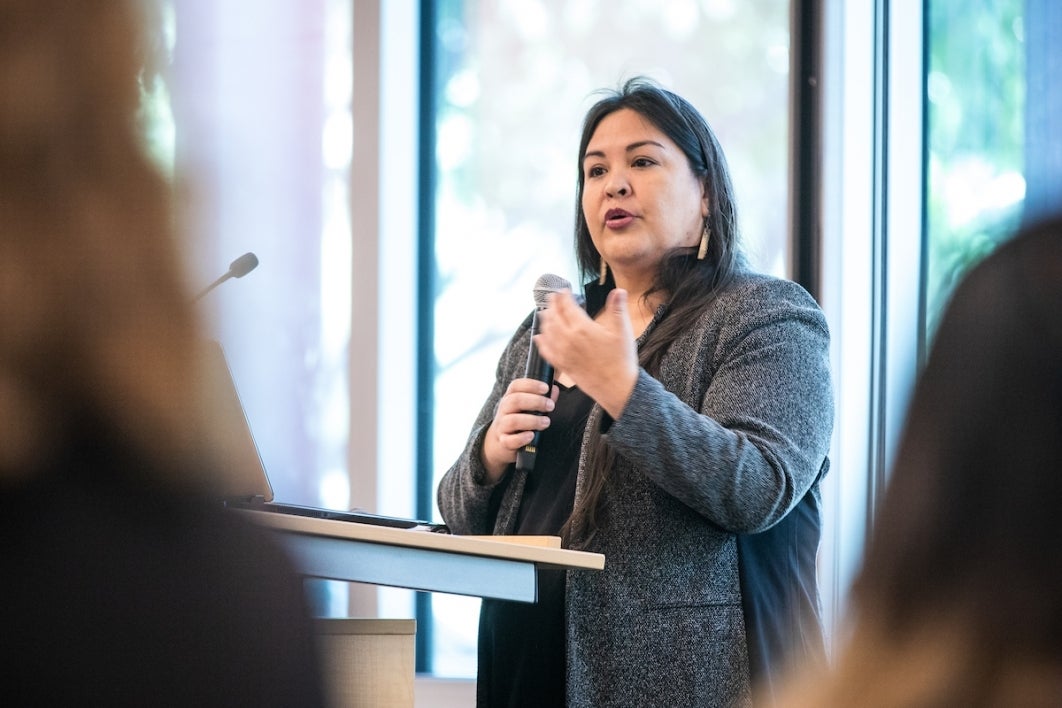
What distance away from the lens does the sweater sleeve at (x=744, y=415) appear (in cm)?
172

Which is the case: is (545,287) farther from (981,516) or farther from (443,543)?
(981,516)

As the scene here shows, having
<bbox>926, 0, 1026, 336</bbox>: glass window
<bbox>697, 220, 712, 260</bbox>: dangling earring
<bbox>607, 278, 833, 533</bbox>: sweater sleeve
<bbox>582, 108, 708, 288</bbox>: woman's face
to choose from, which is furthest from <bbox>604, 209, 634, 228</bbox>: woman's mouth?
<bbox>926, 0, 1026, 336</bbox>: glass window

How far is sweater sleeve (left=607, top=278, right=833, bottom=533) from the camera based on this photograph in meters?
1.72

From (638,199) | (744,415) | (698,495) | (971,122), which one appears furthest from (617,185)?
(971,122)

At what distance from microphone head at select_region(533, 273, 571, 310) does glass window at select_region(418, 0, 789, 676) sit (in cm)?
153

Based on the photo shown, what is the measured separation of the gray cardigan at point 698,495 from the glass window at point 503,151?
173cm

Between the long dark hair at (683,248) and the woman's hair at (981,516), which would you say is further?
the long dark hair at (683,248)

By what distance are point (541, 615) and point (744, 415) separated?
445mm

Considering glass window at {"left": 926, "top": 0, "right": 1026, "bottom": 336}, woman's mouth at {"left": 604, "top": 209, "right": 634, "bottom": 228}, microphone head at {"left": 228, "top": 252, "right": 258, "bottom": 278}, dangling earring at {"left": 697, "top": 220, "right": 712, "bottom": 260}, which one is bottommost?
microphone head at {"left": 228, "top": 252, "right": 258, "bottom": 278}

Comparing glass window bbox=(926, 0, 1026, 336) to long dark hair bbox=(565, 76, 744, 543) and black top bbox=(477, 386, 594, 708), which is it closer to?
long dark hair bbox=(565, 76, 744, 543)

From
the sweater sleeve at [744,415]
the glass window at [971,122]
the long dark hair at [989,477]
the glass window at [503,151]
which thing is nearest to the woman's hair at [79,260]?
the long dark hair at [989,477]

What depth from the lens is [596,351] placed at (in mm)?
1760

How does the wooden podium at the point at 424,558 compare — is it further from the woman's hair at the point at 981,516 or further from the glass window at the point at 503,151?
the glass window at the point at 503,151

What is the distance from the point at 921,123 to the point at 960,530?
2.57m
